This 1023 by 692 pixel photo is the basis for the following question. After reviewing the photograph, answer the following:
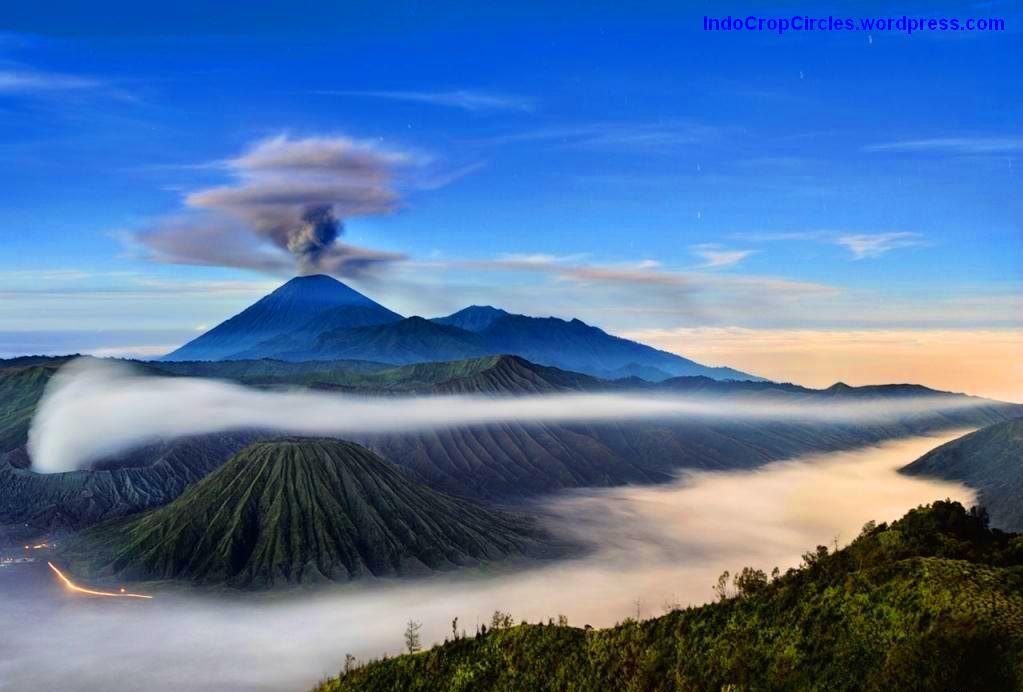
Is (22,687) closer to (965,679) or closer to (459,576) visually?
(459,576)

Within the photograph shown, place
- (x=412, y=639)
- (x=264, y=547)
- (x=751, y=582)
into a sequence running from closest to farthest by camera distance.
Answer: (x=751, y=582), (x=412, y=639), (x=264, y=547)

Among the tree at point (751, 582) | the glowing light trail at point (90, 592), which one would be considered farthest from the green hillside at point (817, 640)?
the glowing light trail at point (90, 592)

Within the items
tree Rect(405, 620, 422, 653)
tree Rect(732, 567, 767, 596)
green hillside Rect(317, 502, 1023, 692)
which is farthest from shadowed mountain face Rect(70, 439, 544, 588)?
tree Rect(732, 567, 767, 596)

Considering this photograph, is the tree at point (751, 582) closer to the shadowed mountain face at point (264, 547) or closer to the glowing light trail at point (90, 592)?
the shadowed mountain face at point (264, 547)

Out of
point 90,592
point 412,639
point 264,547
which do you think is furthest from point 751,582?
point 90,592

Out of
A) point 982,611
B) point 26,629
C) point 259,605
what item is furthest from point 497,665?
point 26,629

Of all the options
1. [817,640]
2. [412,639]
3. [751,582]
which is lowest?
[412,639]

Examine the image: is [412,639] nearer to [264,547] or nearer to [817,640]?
[817,640]

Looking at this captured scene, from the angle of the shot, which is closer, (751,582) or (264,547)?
(751,582)

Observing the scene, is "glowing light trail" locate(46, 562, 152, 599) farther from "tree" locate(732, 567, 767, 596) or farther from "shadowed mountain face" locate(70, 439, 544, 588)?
"tree" locate(732, 567, 767, 596)
